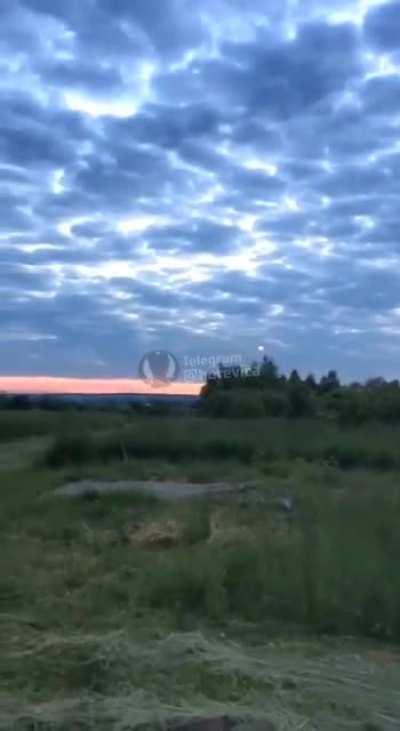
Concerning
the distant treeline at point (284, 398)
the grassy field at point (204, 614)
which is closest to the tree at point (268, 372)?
the distant treeline at point (284, 398)

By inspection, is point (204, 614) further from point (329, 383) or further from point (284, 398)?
point (329, 383)

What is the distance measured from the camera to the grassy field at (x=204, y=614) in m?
8.66

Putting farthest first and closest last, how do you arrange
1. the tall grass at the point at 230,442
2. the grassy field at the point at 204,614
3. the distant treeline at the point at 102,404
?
the distant treeline at the point at 102,404, the tall grass at the point at 230,442, the grassy field at the point at 204,614

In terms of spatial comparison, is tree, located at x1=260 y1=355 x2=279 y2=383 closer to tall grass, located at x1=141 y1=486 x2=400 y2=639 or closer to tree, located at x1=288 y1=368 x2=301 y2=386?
tree, located at x1=288 y1=368 x2=301 y2=386

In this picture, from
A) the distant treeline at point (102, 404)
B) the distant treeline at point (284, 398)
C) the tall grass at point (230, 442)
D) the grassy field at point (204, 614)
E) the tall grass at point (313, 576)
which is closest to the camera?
the grassy field at point (204, 614)

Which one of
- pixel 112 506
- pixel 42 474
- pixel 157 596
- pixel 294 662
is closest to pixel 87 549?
pixel 157 596

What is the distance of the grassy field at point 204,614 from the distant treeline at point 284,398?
83.0ft

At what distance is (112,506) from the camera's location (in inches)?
925

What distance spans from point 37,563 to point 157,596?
346 cm

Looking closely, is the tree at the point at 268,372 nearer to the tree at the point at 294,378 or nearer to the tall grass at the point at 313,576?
the tree at the point at 294,378

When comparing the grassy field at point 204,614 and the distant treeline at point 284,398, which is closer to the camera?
the grassy field at point 204,614

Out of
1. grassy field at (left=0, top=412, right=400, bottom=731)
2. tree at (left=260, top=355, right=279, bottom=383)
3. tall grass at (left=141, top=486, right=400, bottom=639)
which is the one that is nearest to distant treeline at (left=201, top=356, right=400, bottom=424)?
tree at (left=260, top=355, right=279, bottom=383)

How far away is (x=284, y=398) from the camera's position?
49281 mm

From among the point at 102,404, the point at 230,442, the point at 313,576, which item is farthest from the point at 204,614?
the point at 102,404
